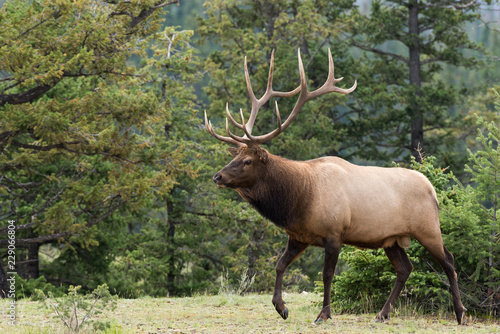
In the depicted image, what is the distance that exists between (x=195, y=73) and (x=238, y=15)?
4.91 metres

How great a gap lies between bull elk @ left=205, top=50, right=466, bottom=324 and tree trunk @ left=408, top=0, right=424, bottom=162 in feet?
56.7

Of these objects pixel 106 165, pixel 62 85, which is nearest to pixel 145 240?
pixel 106 165

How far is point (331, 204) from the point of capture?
7.20 meters

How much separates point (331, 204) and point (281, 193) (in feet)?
2.00

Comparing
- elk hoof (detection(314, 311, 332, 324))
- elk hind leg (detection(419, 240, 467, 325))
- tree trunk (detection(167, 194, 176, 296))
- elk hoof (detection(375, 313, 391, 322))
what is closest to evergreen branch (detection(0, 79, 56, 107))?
tree trunk (detection(167, 194, 176, 296))

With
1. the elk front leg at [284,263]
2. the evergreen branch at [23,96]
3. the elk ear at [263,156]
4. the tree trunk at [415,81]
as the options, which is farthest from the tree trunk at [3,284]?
the tree trunk at [415,81]

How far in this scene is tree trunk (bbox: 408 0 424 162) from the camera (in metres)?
24.4

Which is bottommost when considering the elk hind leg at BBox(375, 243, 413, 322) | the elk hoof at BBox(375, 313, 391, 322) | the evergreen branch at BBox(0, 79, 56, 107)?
the elk hoof at BBox(375, 313, 391, 322)

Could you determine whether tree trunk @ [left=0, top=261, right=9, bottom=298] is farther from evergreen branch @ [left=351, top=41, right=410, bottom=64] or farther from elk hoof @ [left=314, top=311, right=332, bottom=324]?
evergreen branch @ [left=351, top=41, right=410, bottom=64]

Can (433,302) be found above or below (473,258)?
below

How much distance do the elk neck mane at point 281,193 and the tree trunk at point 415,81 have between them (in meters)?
17.9

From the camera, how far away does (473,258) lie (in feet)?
26.2

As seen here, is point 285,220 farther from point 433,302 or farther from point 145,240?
point 145,240

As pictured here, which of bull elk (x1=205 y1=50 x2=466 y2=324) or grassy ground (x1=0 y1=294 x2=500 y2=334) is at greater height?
bull elk (x1=205 y1=50 x2=466 y2=324)
